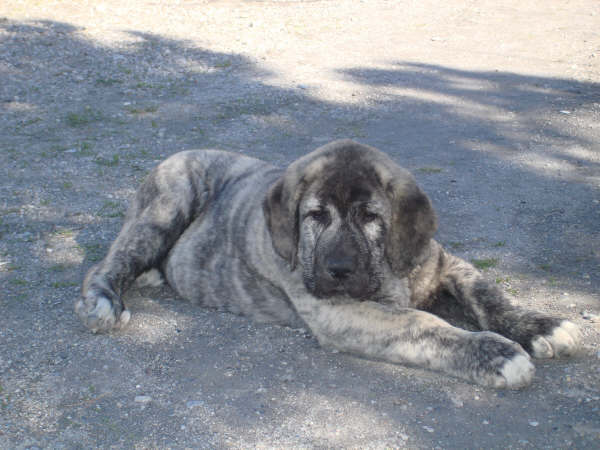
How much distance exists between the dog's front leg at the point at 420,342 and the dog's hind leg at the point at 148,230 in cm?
140

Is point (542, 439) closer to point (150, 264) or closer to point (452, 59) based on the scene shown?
point (150, 264)

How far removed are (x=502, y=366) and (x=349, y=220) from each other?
117cm

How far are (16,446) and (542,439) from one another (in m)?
2.53

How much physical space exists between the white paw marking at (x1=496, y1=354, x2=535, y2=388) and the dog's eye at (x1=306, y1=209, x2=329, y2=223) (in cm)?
130

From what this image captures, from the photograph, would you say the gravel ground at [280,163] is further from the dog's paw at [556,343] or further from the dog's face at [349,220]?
the dog's face at [349,220]

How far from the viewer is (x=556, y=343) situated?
3762 millimetres

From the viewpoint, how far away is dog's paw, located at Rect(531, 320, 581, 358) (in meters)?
3.75

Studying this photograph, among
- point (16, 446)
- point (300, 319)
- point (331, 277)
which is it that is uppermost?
point (331, 277)

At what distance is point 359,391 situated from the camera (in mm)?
3586

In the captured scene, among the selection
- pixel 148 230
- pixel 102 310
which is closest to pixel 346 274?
pixel 102 310

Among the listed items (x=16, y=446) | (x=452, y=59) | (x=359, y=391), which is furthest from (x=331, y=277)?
(x=452, y=59)

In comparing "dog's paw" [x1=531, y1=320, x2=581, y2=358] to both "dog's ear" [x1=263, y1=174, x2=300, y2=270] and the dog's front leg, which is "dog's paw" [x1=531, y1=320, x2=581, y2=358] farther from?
"dog's ear" [x1=263, y1=174, x2=300, y2=270]

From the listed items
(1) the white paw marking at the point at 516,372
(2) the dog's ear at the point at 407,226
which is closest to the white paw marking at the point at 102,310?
(2) the dog's ear at the point at 407,226

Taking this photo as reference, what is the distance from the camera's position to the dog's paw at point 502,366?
3.47 meters
